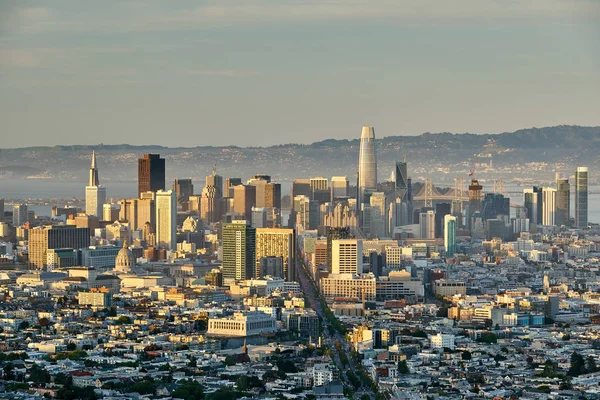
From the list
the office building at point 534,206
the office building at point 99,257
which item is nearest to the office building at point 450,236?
the office building at point 534,206

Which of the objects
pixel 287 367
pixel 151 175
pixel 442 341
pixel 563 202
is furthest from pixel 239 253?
pixel 563 202

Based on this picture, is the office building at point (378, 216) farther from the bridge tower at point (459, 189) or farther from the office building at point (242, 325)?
the office building at point (242, 325)

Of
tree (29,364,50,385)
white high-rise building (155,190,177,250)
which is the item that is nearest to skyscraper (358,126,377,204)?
white high-rise building (155,190,177,250)

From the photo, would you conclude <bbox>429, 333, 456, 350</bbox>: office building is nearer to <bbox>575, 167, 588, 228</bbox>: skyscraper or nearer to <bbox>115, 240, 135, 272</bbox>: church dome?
<bbox>115, 240, 135, 272</bbox>: church dome

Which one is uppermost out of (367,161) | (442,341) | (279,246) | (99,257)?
(367,161)

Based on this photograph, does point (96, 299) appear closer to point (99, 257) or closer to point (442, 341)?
point (442, 341)
